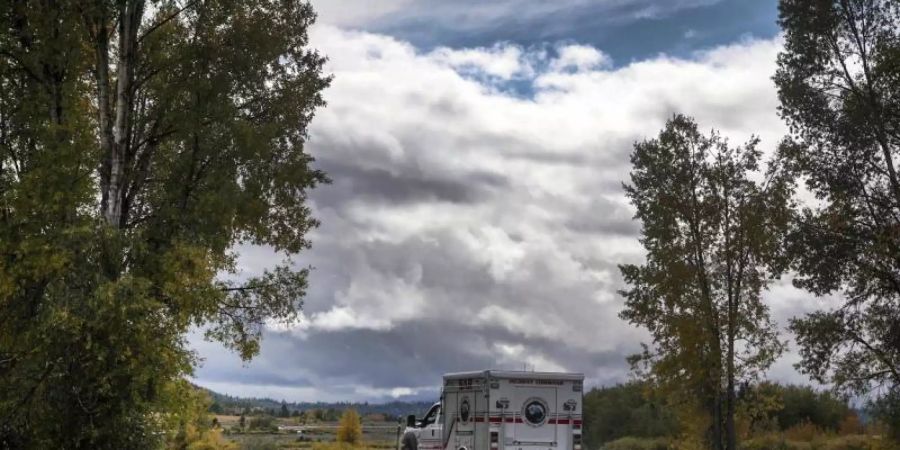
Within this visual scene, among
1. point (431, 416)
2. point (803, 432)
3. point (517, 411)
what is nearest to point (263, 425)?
point (803, 432)

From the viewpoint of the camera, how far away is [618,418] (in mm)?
59562

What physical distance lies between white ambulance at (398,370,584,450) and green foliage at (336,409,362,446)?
31.2 meters

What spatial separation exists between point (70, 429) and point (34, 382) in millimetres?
1224

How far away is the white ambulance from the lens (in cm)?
2092

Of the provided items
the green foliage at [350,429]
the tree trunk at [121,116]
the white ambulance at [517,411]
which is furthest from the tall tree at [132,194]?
the green foliage at [350,429]

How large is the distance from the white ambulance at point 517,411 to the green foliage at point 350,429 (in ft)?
102

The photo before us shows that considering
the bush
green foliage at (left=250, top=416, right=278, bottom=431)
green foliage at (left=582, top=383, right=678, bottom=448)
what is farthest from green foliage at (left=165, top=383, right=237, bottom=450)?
green foliage at (left=250, top=416, right=278, bottom=431)

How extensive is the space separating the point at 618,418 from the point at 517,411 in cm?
4082

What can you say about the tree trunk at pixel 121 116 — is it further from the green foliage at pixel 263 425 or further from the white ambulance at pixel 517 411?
the green foliage at pixel 263 425

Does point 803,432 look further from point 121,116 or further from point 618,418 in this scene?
point 121,116

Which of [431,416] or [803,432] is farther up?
[431,416]

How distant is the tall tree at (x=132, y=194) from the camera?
14.6 meters

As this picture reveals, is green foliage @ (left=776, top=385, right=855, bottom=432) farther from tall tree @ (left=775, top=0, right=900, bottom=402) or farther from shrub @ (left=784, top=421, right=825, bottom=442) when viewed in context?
tall tree @ (left=775, top=0, right=900, bottom=402)

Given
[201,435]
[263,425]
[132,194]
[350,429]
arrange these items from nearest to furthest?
1. [132,194]
2. [201,435]
3. [350,429]
4. [263,425]
